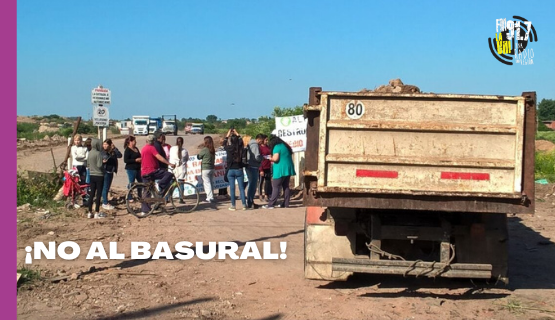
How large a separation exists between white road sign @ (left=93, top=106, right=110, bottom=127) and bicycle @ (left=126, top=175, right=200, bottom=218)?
1.93m

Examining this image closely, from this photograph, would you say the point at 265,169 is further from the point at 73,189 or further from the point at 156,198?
the point at 73,189

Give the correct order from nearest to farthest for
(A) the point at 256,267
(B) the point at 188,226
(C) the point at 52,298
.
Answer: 1. (C) the point at 52,298
2. (A) the point at 256,267
3. (B) the point at 188,226

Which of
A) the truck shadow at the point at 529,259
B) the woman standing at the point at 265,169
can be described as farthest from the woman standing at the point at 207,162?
the truck shadow at the point at 529,259

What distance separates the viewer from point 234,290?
7.97 meters

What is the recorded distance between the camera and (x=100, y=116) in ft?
51.0

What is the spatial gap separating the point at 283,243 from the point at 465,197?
15.9 feet

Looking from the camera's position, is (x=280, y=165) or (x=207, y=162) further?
(x=207, y=162)

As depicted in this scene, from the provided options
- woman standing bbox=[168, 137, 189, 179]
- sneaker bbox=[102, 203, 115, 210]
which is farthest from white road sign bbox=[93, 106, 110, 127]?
sneaker bbox=[102, 203, 115, 210]

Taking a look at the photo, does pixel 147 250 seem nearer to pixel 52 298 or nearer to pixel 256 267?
pixel 256 267

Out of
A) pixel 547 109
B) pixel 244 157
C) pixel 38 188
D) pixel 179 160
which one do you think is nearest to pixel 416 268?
pixel 244 157

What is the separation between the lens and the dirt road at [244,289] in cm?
693

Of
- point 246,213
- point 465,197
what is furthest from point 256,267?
point 246,213

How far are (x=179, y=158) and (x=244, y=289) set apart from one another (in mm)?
8145

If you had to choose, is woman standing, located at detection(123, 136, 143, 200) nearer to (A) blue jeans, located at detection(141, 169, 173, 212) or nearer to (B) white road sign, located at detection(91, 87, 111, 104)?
(A) blue jeans, located at detection(141, 169, 173, 212)
